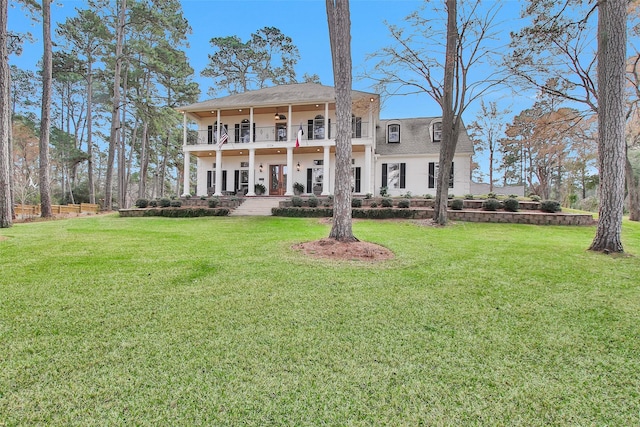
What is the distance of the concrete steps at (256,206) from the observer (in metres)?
13.5

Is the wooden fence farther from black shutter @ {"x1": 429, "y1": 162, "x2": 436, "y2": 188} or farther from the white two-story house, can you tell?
black shutter @ {"x1": 429, "y1": 162, "x2": 436, "y2": 188}

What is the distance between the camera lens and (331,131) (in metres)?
18.3

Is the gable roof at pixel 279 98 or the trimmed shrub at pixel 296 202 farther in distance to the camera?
the gable roof at pixel 279 98

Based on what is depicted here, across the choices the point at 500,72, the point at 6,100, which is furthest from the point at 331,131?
the point at 6,100

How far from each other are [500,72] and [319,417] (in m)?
11.8

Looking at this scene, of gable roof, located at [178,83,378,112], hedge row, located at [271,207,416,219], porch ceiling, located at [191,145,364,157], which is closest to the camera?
hedge row, located at [271,207,416,219]

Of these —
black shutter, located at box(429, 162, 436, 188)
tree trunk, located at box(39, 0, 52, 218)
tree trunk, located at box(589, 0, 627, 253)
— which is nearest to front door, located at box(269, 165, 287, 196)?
black shutter, located at box(429, 162, 436, 188)

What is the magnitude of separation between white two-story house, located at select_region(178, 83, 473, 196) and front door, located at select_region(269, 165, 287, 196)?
2.6 inches

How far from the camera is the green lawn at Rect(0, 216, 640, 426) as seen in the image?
5.44 ft

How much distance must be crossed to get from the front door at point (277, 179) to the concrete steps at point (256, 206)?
315 centimetres

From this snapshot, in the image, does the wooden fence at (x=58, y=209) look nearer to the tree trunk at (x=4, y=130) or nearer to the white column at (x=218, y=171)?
the tree trunk at (x=4, y=130)

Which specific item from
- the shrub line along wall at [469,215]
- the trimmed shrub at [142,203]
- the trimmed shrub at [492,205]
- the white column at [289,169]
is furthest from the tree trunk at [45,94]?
the trimmed shrub at [492,205]

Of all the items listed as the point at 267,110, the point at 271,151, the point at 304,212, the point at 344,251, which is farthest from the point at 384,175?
the point at 344,251

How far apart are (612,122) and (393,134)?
1501 centimetres
